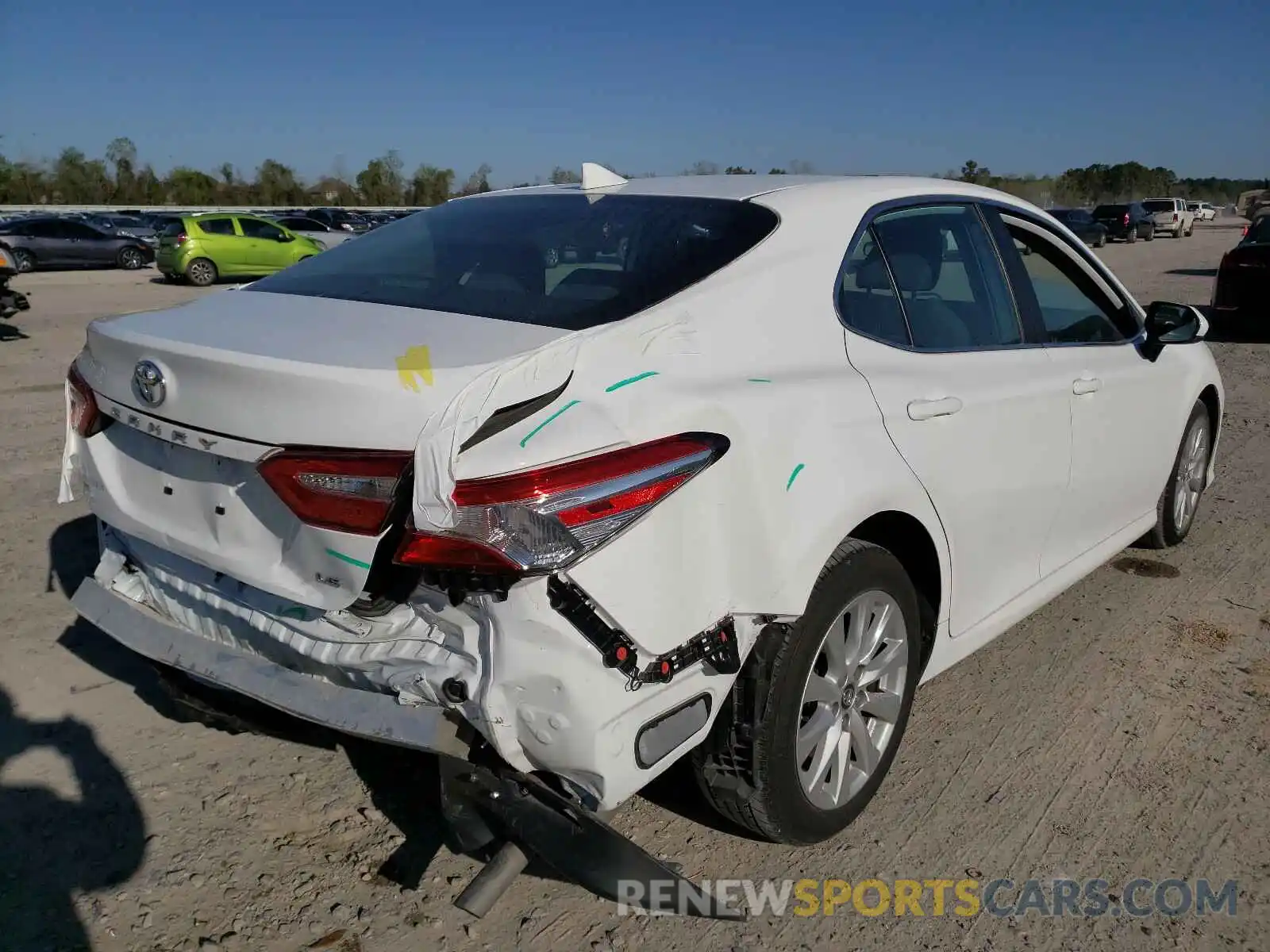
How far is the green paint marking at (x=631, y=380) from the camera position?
2.12 meters

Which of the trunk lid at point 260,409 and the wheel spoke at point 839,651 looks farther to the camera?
the wheel spoke at point 839,651

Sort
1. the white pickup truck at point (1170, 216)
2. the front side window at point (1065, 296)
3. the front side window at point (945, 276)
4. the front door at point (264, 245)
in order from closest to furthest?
the front side window at point (945, 276) < the front side window at point (1065, 296) < the front door at point (264, 245) < the white pickup truck at point (1170, 216)

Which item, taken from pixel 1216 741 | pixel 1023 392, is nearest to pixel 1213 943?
pixel 1216 741

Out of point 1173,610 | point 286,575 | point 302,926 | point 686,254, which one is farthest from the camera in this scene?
point 1173,610

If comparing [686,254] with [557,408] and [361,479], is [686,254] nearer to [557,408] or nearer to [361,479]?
[557,408]

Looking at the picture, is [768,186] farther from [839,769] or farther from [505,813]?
[505,813]

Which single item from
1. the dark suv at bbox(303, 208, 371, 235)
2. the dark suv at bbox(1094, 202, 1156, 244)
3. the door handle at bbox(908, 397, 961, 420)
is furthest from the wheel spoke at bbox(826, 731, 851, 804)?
the dark suv at bbox(1094, 202, 1156, 244)

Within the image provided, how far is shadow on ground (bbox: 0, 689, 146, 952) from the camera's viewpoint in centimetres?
→ 239

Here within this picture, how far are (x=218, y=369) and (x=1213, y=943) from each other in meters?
2.74

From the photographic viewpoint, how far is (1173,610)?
14.3 ft

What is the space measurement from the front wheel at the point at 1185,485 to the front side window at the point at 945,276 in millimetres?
1805

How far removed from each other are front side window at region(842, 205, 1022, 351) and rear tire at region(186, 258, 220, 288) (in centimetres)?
2159

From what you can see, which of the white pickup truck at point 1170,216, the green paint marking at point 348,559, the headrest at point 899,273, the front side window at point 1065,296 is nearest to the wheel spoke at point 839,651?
the headrest at point 899,273

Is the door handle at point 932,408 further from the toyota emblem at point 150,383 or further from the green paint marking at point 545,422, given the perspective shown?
the toyota emblem at point 150,383
